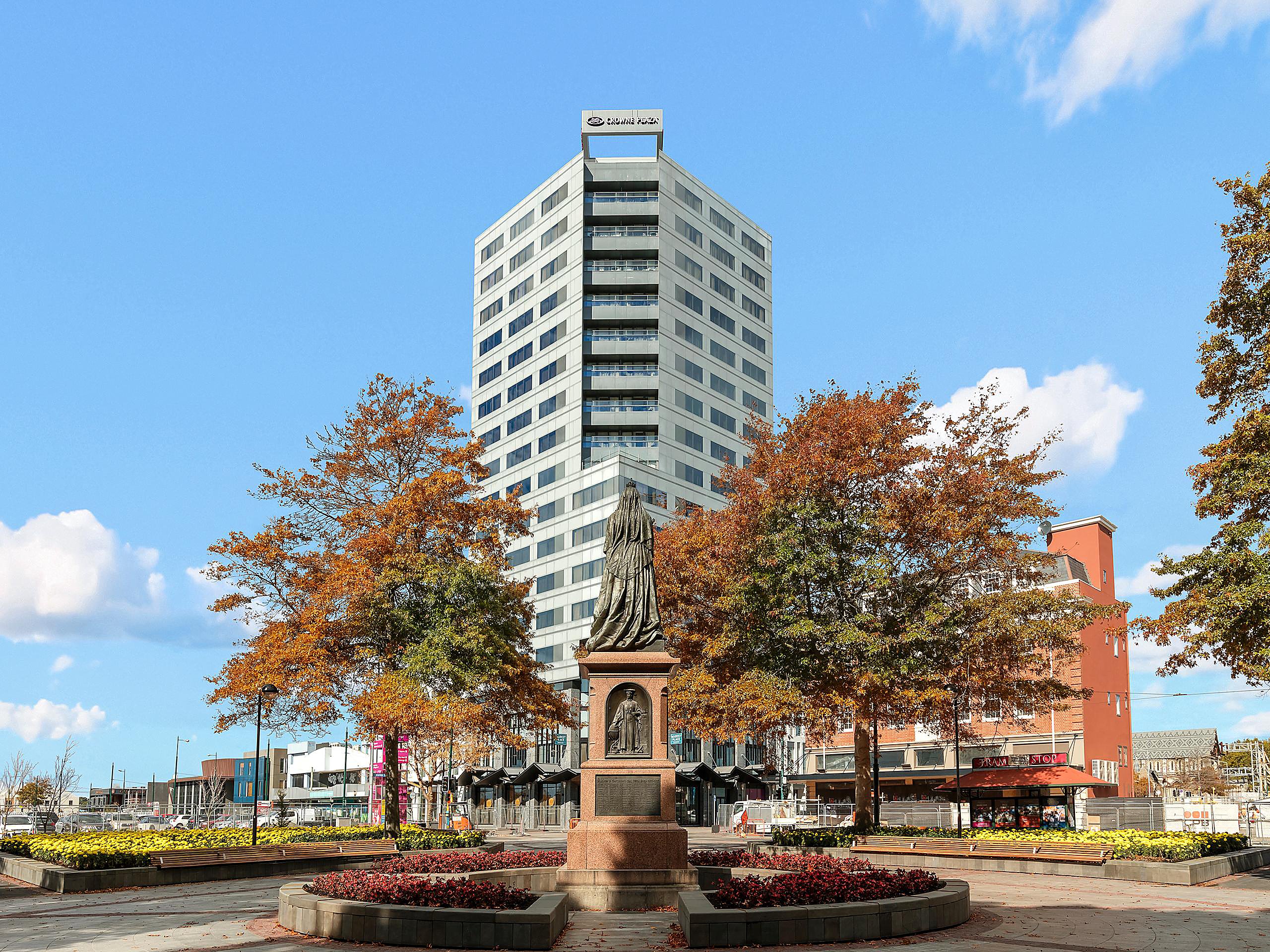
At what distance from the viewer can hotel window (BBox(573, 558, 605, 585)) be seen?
7738 centimetres

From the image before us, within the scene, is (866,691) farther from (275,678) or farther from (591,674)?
(275,678)

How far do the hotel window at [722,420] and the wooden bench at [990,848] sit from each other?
198 ft

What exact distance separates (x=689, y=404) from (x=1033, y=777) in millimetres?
43288

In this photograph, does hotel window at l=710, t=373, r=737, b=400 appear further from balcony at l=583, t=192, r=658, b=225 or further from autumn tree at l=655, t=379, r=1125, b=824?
autumn tree at l=655, t=379, r=1125, b=824

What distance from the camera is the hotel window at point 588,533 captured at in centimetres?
7781

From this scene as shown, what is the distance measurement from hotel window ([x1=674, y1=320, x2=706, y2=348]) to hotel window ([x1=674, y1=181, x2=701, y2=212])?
10523 mm

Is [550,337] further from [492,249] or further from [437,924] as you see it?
[437,924]

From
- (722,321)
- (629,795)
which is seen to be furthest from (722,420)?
(629,795)

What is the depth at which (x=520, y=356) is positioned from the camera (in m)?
90.4

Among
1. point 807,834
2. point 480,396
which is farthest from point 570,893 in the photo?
point 480,396

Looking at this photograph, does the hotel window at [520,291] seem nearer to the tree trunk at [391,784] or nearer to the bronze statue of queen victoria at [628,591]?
the tree trunk at [391,784]

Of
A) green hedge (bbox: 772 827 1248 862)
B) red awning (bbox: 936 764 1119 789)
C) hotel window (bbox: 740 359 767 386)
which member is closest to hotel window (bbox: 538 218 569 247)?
hotel window (bbox: 740 359 767 386)

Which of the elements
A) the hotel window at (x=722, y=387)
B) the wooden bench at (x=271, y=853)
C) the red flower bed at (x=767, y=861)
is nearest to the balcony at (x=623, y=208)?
the hotel window at (x=722, y=387)

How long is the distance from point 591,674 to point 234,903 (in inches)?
287
